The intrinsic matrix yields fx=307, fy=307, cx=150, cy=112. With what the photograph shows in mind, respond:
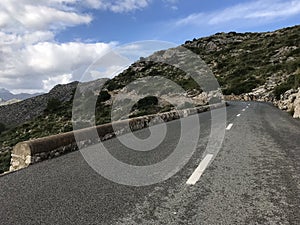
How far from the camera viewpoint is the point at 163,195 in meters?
4.57

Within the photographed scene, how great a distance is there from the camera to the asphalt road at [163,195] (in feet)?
12.3

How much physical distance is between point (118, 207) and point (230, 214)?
144 centimetres

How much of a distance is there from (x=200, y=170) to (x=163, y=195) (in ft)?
5.43

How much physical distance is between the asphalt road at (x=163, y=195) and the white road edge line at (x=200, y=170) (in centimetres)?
8

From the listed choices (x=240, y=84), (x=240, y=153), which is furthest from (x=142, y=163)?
(x=240, y=84)

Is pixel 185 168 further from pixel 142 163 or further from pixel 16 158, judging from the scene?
pixel 16 158

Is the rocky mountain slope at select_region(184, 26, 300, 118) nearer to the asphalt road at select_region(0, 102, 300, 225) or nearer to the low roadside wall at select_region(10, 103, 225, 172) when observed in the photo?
the low roadside wall at select_region(10, 103, 225, 172)

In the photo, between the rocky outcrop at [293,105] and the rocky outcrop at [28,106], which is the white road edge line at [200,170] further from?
the rocky outcrop at [28,106]

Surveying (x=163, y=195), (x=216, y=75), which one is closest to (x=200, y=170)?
(x=163, y=195)

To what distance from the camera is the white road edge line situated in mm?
5257

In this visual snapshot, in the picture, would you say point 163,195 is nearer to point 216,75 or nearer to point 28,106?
point 216,75

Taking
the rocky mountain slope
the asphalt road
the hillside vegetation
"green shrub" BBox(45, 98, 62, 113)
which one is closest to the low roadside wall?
the asphalt road

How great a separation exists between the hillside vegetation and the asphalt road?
29405 mm

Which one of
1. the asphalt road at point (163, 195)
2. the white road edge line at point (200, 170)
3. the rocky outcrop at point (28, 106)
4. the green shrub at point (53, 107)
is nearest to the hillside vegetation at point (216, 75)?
the green shrub at point (53, 107)
